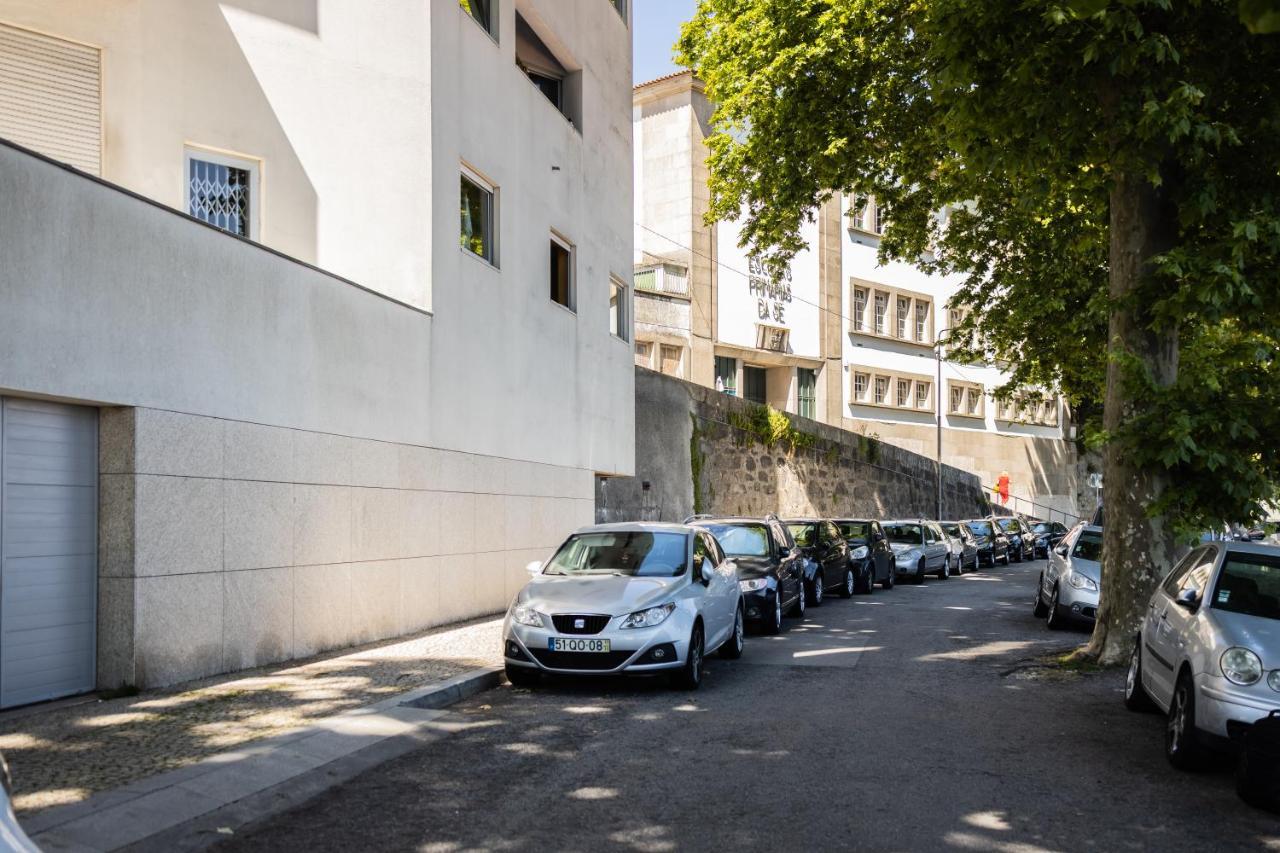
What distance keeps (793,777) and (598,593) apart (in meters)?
3.87

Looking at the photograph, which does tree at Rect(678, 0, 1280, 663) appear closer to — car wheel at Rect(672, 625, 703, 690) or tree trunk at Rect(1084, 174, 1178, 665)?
tree trunk at Rect(1084, 174, 1178, 665)

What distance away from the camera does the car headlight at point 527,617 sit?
10375mm

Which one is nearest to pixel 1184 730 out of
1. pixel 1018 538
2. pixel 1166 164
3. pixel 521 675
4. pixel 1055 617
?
pixel 521 675

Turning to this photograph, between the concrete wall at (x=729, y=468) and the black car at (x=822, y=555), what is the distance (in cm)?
450

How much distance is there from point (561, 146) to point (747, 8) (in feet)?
12.5

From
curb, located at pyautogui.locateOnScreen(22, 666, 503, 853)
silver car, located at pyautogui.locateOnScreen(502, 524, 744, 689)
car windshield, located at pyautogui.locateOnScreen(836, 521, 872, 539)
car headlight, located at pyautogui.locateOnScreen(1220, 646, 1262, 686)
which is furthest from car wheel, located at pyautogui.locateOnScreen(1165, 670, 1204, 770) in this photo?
car windshield, located at pyautogui.locateOnScreen(836, 521, 872, 539)

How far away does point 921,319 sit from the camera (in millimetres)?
51625

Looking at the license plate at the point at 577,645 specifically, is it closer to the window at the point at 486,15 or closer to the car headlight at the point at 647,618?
the car headlight at the point at 647,618

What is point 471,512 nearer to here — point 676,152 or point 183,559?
point 183,559

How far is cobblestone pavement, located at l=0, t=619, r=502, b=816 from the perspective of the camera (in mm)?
6676

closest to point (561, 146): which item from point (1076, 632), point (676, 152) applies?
point (1076, 632)

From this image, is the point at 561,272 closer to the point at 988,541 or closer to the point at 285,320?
the point at 285,320

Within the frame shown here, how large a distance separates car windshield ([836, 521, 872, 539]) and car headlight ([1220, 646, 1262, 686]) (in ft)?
57.4

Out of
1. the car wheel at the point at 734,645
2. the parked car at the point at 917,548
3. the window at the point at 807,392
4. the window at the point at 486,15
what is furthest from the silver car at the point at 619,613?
the window at the point at 807,392
